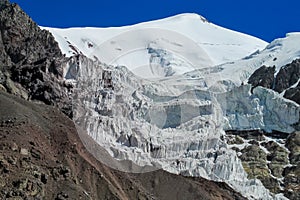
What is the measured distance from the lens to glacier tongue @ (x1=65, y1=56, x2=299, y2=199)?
9850 centimetres

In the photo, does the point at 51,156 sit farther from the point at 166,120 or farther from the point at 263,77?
the point at 263,77

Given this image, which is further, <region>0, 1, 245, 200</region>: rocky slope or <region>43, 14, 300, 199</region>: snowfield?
<region>43, 14, 300, 199</region>: snowfield

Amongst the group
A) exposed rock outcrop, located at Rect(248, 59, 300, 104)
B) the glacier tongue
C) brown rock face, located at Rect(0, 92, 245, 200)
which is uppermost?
exposed rock outcrop, located at Rect(248, 59, 300, 104)

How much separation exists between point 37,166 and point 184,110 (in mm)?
57787

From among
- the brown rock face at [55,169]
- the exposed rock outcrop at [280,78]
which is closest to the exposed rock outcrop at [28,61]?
the brown rock face at [55,169]

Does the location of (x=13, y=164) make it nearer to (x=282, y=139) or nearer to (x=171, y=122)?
(x=171, y=122)

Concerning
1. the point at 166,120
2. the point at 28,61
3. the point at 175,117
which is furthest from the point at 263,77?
the point at 28,61

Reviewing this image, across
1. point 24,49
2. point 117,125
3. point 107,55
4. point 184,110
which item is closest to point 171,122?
point 184,110

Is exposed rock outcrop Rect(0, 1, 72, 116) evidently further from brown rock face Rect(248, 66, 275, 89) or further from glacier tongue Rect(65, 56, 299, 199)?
brown rock face Rect(248, 66, 275, 89)

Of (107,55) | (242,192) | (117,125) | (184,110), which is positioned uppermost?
(107,55)

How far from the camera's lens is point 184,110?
120 metres

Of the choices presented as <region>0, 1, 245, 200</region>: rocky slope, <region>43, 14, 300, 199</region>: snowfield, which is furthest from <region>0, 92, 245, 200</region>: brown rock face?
<region>43, 14, 300, 199</region>: snowfield

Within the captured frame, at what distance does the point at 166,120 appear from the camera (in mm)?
117125

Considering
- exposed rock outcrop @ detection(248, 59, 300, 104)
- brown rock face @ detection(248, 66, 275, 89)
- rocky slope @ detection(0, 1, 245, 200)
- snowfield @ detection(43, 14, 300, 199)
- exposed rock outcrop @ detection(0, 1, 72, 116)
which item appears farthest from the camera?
exposed rock outcrop @ detection(248, 59, 300, 104)
